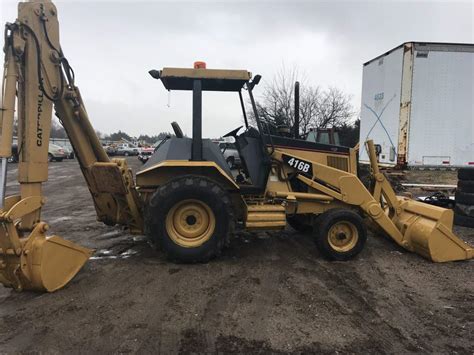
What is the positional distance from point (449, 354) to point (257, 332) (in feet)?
5.38

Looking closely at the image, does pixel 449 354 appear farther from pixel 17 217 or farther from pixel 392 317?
pixel 17 217

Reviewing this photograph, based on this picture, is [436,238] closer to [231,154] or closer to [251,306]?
[251,306]

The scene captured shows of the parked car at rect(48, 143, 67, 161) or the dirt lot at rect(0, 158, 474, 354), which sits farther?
the parked car at rect(48, 143, 67, 161)

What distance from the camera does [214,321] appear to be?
3.87m

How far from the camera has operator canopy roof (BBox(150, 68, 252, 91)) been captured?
5.68 metres

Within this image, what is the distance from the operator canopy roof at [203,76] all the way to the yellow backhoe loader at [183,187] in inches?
0.6

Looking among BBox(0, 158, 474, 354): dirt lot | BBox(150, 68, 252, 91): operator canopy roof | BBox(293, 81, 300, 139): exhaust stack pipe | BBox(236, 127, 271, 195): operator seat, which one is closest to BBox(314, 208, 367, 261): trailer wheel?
BBox(0, 158, 474, 354): dirt lot

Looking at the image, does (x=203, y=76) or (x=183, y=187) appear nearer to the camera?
(x=183, y=187)

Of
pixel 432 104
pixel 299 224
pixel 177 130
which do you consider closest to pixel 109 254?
pixel 177 130

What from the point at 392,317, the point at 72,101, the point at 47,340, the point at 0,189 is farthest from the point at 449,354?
the point at 72,101

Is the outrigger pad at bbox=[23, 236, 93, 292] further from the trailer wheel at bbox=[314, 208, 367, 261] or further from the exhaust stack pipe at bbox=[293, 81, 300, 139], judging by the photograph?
the exhaust stack pipe at bbox=[293, 81, 300, 139]

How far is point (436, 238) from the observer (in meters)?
5.68

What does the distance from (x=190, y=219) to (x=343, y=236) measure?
228 cm

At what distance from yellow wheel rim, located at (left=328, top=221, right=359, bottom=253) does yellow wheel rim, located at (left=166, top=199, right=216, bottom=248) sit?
5.89 ft
